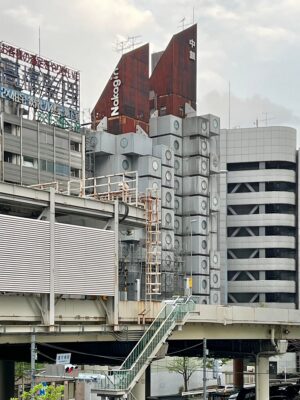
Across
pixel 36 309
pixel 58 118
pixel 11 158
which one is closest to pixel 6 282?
pixel 36 309

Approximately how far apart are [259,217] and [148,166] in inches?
1477

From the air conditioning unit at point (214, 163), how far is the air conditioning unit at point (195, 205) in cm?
527

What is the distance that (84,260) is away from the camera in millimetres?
41469

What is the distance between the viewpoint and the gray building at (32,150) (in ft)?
330

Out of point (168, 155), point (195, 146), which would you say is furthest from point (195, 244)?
point (195, 146)

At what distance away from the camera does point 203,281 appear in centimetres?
12962

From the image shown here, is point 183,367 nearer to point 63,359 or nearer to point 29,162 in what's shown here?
point 29,162

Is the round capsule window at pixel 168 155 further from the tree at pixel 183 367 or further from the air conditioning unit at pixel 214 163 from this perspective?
the tree at pixel 183 367

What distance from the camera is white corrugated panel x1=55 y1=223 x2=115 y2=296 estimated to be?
40000mm

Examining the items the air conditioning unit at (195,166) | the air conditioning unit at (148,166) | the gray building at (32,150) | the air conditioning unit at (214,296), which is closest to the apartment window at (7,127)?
A: the gray building at (32,150)

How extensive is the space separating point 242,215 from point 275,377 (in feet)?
112

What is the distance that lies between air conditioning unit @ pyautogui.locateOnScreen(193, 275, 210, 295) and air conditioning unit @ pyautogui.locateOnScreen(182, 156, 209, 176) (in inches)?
653

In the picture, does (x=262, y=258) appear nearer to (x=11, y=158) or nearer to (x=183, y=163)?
(x=183, y=163)

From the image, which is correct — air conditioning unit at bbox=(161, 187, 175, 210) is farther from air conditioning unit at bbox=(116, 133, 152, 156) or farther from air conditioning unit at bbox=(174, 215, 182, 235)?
air conditioning unit at bbox=(116, 133, 152, 156)
